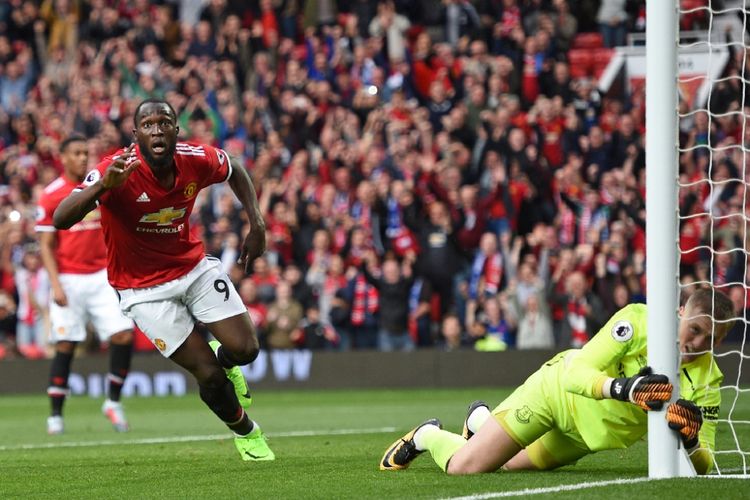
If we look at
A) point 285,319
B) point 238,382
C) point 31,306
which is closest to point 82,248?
point 238,382

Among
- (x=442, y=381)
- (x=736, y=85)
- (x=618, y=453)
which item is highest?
(x=736, y=85)

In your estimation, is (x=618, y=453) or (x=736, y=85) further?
(x=736, y=85)

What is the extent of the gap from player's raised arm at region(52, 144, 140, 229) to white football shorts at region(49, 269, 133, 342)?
15.5 ft

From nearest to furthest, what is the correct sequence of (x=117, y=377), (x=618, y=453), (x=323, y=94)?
(x=618, y=453), (x=117, y=377), (x=323, y=94)

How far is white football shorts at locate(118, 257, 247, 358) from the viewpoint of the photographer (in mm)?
8578

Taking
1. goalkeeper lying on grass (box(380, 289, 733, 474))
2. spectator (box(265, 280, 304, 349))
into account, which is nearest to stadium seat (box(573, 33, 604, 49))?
spectator (box(265, 280, 304, 349))

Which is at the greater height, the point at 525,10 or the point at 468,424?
the point at 525,10

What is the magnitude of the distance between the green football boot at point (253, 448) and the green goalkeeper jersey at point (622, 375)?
2.49 metres

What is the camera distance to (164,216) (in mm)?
8453

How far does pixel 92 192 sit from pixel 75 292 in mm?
5237

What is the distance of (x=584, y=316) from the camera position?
55.5 feet

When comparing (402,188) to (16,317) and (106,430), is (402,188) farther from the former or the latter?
(106,430)

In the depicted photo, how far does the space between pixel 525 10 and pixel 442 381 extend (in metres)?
6.63

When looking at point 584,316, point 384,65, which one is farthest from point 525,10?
point 584,316
